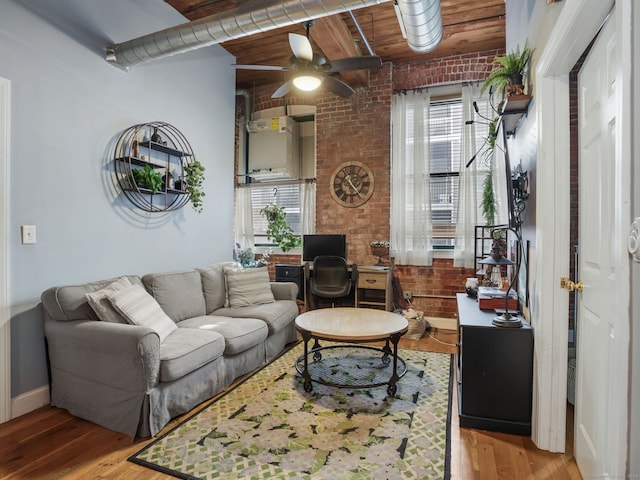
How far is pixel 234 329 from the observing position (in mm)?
2787

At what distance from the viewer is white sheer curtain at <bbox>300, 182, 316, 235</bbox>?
5172 mm

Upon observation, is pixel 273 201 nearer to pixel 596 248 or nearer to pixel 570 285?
pixel 570 285

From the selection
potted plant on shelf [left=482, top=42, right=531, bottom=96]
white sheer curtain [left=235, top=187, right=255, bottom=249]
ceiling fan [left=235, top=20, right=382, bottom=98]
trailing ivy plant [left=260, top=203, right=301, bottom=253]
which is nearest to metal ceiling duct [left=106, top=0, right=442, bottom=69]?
ceiling fan [left=235, top=20, right=382, bottom=98]

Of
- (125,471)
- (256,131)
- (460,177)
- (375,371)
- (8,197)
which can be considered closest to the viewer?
(125,471)

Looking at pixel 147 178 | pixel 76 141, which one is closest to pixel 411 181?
pixel 147 178

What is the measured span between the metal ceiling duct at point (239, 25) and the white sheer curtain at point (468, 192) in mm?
1545

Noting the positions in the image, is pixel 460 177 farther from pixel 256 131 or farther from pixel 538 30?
pixel 256 131

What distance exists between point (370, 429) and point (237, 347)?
113cm

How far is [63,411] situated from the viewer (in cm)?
235

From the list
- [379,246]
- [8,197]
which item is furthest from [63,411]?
[379,246]

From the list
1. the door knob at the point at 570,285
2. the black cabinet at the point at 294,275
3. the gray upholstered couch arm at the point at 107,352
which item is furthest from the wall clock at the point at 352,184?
the gray upholstered couch arm at the point at 107,352

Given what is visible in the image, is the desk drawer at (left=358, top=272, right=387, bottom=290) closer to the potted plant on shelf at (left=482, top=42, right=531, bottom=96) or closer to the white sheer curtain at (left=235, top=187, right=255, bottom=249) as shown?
the white sheer curtain at (left=235, top=187, right=255, bottom=249)

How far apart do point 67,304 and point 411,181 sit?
3.77 metres

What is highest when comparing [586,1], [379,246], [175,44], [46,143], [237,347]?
[175,44]
